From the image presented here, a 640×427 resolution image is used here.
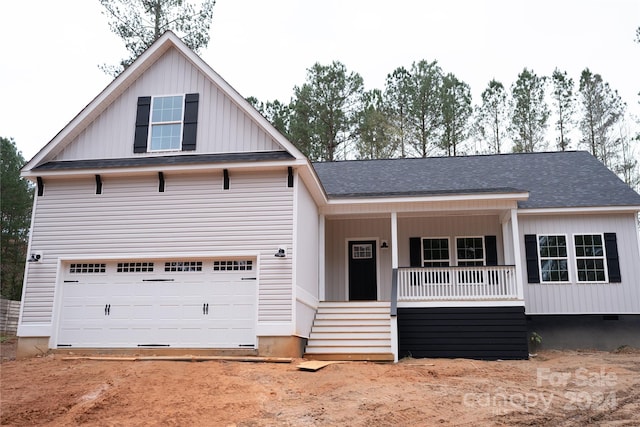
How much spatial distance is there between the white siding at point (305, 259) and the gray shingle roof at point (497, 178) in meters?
1.20

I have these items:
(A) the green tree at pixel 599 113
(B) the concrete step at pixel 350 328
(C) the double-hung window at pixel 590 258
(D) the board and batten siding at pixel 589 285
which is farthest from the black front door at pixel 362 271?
(A) the green tree at pixel 599 113

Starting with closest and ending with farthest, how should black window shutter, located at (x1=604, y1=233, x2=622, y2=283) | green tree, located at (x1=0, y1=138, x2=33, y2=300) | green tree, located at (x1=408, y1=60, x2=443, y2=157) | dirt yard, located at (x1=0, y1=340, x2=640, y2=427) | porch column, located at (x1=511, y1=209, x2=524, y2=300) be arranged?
dirt yard, located at (x1=0, y1=340, x2=640, y2=427), porch column, located at (x1=511, y1=209, x2=524, y2=300), black window shutter, located at (x1=604, y1=233, x2=622, y2=283), green tree, located at (x1=0, y1=138, x2=33, y2=300), green tree, located at (x1=408, y1=60, x2=443, y2=157)

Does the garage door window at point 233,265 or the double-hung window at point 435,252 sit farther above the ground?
the double-hung window at point 435,252

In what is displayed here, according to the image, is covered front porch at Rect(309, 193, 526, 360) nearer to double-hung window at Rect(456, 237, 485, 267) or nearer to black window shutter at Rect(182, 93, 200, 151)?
double-hung window at Rect(456, 237, 485, 267)

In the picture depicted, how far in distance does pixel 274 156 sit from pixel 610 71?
22.5 m

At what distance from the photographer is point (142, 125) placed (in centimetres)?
Result: 1235

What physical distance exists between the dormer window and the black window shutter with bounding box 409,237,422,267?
265 inches

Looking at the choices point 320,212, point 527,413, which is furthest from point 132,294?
point 527,413

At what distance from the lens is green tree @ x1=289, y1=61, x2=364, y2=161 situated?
96.3ft

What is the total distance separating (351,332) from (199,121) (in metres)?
5.71

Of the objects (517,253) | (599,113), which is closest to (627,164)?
(599,113)

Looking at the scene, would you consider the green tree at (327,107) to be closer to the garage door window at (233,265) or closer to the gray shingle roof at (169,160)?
the gray shingle roof at (169,160)

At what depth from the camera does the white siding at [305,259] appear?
1142 cm

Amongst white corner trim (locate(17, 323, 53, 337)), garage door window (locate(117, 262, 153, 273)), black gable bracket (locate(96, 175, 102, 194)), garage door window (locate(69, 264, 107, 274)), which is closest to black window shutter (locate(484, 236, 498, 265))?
garage door window (locate(117, 262, 153, 273))
